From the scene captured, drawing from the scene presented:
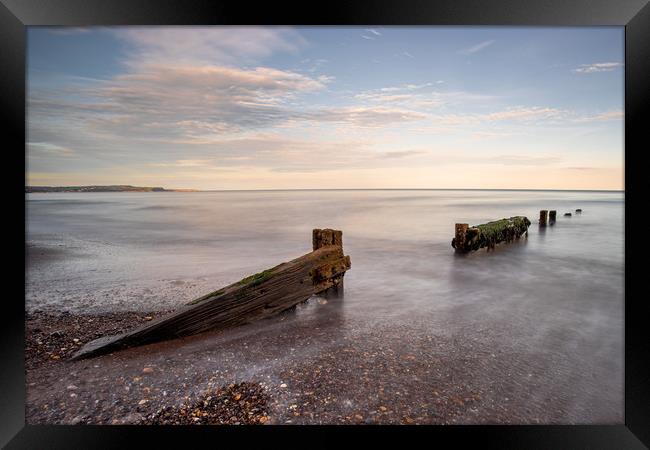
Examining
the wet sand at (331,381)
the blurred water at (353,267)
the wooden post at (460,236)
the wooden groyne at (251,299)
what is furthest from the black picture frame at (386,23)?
the wooden post at (460,236)

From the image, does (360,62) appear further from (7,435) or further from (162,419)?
(7,435)

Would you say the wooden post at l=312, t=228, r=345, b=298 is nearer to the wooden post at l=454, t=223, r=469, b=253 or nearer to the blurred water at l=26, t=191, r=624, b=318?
the blurred water at l=26, t=191, r=624, b=318

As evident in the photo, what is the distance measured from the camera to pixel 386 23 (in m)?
2.91

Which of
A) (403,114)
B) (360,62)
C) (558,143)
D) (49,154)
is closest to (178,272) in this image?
(49,154)

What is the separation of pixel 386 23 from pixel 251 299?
322 cm

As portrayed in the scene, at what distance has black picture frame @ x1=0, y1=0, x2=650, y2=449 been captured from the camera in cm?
280

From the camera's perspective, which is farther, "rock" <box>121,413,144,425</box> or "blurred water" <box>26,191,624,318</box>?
"blurred water" <box>26,191,624,318</box>

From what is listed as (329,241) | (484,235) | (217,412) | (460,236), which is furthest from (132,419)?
(484,235)

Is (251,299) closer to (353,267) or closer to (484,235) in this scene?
(353,267)

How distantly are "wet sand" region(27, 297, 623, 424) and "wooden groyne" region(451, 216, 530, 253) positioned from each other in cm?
598

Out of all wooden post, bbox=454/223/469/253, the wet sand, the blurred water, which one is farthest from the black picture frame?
wooden post, bbox=454/223/469/253

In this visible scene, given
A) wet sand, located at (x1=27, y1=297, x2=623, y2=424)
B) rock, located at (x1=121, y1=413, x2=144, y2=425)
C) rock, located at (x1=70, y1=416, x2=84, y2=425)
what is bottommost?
rock, located at (x1=70, y1=416, x2=84, y2=425)

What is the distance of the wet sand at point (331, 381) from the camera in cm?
269

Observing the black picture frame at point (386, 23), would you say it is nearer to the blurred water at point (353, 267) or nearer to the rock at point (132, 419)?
the rock at point (132, 419)
